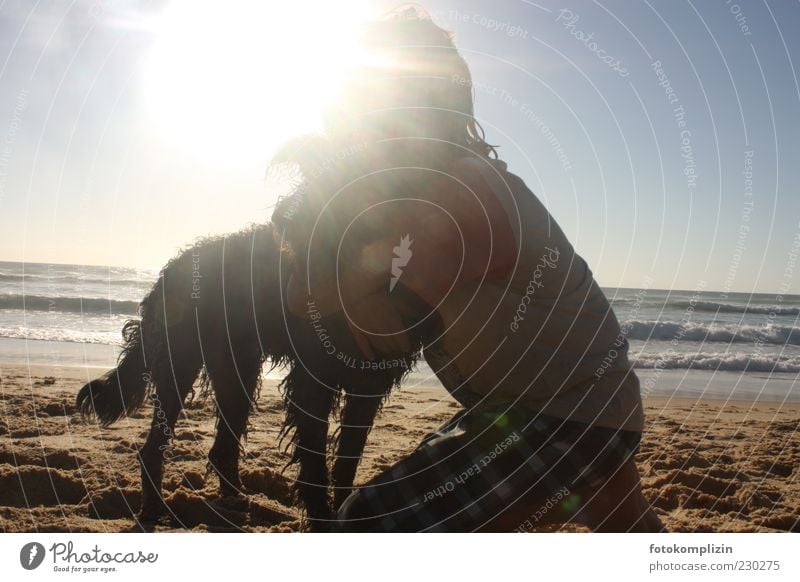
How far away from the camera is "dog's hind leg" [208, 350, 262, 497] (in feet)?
15.5

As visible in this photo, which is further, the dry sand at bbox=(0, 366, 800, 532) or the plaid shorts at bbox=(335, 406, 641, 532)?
the dry sand at bbox=(0, 366, 800, 532)

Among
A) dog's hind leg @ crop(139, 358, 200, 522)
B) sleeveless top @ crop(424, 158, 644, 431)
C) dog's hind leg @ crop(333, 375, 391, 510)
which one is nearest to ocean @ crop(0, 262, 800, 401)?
dog's hind leg @ crop(333, 375, 391, 510)

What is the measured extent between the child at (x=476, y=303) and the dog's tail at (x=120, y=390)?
264cm

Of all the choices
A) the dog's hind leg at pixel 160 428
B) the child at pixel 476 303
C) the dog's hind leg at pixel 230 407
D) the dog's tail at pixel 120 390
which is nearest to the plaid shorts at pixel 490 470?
the child at pixel 476 303

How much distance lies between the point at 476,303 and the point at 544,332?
0.28 metres

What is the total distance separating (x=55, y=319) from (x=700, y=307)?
65.2 feet

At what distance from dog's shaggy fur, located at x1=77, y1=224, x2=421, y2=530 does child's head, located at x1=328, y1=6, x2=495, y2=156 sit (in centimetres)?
159

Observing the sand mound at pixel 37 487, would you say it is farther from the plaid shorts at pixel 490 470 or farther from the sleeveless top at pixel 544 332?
the sleeveless top at pixel 544 332

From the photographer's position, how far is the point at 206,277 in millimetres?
4488

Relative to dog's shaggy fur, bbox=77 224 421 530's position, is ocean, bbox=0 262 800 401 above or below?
below

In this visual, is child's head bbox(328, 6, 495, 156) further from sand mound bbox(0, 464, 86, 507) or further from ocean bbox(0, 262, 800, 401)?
ocean bbox(0, 262, 800, 401)

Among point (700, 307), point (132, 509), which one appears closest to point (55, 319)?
point (132, 509)
